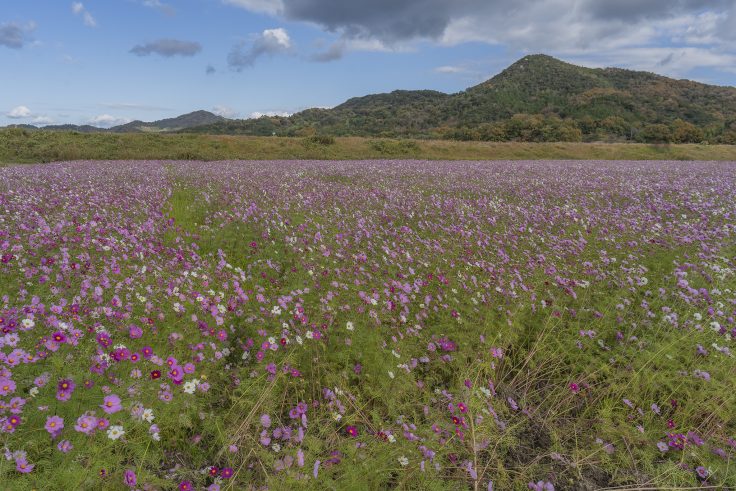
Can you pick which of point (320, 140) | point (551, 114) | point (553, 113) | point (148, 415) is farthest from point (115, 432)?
point (553, 113)

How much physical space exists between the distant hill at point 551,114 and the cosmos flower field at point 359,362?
4664cm

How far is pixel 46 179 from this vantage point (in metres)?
10.7

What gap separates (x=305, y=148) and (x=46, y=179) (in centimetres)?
2563

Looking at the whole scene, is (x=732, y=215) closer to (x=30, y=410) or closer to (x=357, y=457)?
(x=357, y=457)

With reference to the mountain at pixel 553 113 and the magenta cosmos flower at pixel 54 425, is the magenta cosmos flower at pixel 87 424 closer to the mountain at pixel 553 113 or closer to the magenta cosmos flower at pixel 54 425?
the magenta cosmos flower at pixel 54 425

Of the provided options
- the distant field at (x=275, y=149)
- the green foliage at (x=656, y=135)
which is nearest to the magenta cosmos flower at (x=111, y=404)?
the distant field at (x=275, y=149)

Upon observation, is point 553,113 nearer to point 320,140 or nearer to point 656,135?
point 656,135

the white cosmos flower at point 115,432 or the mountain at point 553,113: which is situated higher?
the mountain at point 553,113

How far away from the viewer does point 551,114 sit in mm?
83562

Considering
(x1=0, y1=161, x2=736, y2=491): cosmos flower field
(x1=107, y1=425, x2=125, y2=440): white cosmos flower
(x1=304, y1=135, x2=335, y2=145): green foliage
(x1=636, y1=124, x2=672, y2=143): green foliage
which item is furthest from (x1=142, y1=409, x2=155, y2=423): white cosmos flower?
(x1=636, y1=124, x2=672, y2=143): green foliage

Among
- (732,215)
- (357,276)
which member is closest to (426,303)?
(357,276)

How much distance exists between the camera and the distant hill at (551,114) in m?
60.2

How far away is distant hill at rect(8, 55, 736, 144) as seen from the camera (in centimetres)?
6022

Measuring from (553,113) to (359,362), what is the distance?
94796 millimetres
